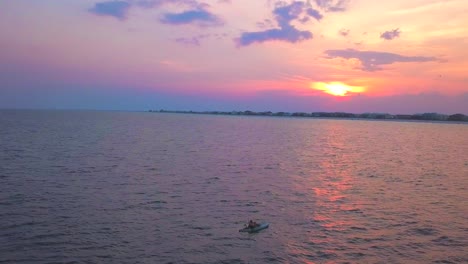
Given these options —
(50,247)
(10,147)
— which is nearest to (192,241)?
(50,247)

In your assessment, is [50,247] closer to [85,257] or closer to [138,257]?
[85,257]

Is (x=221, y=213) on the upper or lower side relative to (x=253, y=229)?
lower

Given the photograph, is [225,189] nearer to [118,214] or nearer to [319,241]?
[118,214]

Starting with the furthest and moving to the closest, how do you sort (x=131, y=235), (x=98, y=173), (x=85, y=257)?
(x=98, y=173)
(x=131, y=235)
(x=85, y=257)

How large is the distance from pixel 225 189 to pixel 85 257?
73.0ft

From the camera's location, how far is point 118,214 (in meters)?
32.4

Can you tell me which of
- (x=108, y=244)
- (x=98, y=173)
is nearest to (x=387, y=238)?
(x=108, y=244)

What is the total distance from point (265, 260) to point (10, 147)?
69.3 meters

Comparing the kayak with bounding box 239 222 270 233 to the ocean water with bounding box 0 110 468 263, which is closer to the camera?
the ocean water with bounding box 0 110 468 263

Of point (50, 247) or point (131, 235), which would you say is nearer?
point (50, 247)

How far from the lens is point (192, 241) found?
26.8 metres

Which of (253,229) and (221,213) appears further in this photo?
(221,213)

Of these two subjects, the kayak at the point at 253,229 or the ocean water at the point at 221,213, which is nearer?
the ocean water at the point at 221,213

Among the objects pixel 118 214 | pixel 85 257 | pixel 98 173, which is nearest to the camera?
pixel 85 257
